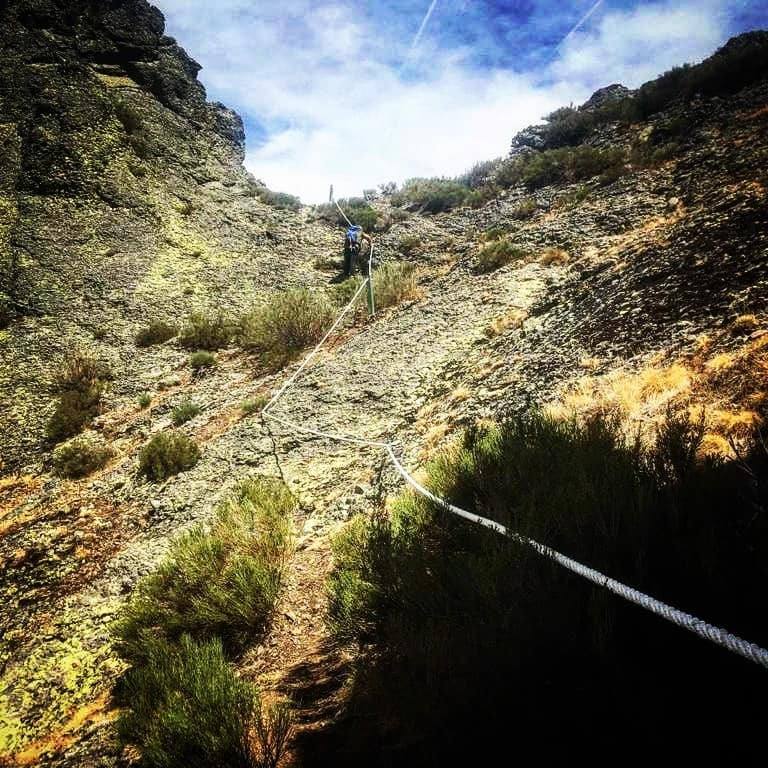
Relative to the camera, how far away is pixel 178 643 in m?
3.10

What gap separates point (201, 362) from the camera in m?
9.99

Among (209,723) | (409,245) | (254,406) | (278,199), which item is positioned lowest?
(209,723)

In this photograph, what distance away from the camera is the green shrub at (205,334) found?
1092 centimetres

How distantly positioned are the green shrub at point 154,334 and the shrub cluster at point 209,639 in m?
7.85

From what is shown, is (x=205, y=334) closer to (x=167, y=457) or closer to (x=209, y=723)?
(x=167, y=457)

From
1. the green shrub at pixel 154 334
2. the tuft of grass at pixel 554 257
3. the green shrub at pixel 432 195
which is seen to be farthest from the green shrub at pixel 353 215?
the tuft of grass at pixel 554 257

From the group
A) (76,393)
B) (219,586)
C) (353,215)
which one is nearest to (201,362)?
(76,393)

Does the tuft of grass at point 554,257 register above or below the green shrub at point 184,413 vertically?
above

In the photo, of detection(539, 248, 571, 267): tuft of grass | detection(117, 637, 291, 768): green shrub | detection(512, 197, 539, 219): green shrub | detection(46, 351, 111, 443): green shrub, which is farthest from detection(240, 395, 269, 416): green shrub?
detection(512, 197, 539, 219): green shrub

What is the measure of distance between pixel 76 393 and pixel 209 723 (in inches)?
366

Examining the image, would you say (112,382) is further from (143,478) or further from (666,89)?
(666,89)

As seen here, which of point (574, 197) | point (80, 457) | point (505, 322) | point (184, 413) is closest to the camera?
point (505, 322)

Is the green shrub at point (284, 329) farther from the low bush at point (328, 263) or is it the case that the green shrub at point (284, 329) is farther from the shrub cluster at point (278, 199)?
the shrub cluster at point (278, 199)

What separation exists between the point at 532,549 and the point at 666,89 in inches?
804
